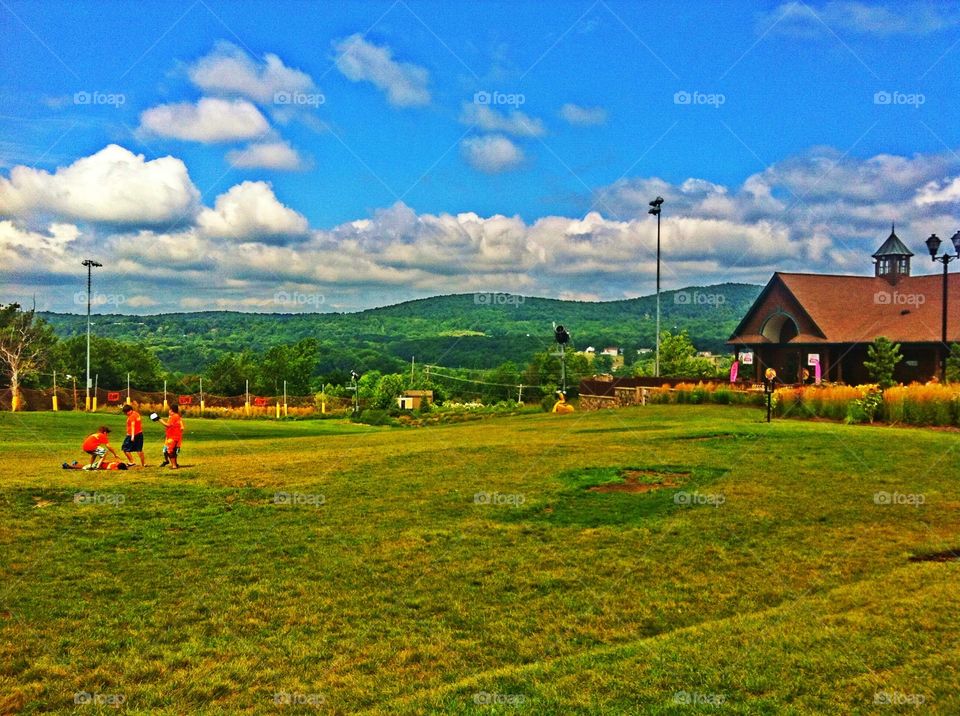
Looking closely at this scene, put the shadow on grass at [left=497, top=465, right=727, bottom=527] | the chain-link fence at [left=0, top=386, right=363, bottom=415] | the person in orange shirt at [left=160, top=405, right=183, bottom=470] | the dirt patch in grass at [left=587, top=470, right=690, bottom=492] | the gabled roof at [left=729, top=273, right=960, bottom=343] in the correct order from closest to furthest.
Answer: the shadow on grass at [left=497, top=465, right=727, bottom=527]
the dirt patch in grass at [left=587, top=470, right=690, bottom=492]
the person in orange shirt at [left=160, top=405, right=183, bottom=470]
the gabled roof at [left=729, top=273, right=960, bottom=343]
the chain-link fence at [left=0, top=386, right=363, bottom=415]

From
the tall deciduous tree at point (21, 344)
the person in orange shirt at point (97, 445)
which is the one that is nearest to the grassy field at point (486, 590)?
the person in orange shirt at point (97, 445)

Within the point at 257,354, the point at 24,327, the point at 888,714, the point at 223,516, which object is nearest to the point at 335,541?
the point at 223,516

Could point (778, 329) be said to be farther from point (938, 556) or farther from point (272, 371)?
point (272, 371)

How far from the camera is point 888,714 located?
15.9 ft

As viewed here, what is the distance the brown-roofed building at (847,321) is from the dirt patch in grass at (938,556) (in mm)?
32640

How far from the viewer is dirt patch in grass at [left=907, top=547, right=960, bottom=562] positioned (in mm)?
8531

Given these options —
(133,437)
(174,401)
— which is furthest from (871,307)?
(174,401)

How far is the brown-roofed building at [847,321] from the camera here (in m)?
40.9

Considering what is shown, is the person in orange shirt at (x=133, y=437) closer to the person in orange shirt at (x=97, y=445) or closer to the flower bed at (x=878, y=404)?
the person in orange shirt at (x=97, y=445)

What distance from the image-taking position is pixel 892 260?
4878 centimetres

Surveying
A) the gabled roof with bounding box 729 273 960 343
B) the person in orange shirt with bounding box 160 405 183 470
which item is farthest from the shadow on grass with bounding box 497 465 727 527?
the gabled roof with bounding box 729 273 960 343

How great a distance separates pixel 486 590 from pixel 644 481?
6894mm

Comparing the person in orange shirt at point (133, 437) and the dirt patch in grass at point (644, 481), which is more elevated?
the person in orange shirt at point (133, 437)

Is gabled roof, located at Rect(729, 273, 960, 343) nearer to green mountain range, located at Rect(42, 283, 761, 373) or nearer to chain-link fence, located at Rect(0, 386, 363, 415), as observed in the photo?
green mountain range, located at Rect(42, 283, 761, 373)
